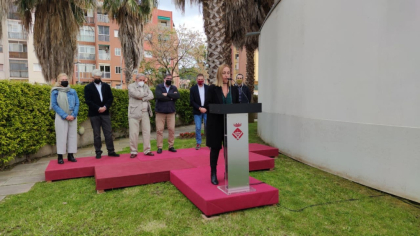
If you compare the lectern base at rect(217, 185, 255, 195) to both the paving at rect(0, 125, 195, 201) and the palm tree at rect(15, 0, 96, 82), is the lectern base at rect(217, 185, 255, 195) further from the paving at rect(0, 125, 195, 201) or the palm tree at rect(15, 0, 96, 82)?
the palm tree at rect(15, 0, 96, 82)

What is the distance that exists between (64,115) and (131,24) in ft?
36.5

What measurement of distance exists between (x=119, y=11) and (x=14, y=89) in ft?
34.3

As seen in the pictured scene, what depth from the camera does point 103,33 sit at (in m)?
37.8

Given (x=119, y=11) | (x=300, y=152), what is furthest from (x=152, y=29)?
(x=300, y=152)

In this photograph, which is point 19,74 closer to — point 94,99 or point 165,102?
point 94,99

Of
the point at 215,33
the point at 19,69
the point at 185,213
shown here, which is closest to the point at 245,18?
the point at 215,33

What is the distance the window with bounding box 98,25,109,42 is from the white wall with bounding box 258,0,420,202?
36.2 meters

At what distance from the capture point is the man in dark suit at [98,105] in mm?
5750

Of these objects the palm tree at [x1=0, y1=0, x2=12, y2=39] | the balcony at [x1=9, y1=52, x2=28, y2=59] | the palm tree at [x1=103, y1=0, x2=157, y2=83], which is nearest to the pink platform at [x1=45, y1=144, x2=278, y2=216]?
the palm tree at [x1=0, y1=0, x2=12, y2=39]

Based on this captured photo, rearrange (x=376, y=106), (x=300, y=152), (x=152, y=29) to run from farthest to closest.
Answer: (x=152, y=29) → (x=300, y=152) → (x=376, y=106)

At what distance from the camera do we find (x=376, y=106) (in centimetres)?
429

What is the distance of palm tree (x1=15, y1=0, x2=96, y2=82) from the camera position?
11.0 metres

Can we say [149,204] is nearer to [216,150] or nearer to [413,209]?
[216,150]

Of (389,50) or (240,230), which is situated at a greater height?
(389,50)
